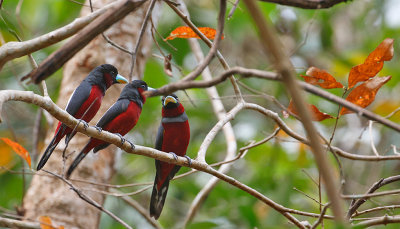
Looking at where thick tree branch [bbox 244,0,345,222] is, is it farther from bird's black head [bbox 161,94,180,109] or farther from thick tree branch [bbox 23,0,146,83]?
bird's black head [bbox 161,94,180,109]

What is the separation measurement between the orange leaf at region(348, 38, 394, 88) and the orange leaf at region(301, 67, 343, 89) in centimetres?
10

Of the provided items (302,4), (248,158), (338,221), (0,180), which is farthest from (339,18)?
(338,221)

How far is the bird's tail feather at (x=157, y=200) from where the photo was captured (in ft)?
12.9

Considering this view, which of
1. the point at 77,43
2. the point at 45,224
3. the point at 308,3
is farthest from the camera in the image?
the point at 45,224

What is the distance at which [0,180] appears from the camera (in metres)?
5.73

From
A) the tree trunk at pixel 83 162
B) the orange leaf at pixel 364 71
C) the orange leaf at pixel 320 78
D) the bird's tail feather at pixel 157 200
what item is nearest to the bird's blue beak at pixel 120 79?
the tree trunk at pixel 83 162

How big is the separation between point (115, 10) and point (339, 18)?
761 cm

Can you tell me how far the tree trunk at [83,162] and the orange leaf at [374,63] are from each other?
2.45 metres

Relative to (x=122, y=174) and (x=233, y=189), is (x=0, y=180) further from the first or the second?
(x=233, y=189)

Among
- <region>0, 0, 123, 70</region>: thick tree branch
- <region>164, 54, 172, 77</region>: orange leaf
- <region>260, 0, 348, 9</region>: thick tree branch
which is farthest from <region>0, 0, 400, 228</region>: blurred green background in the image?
<region>260, 0, 348, 9</region>: thick tree branch

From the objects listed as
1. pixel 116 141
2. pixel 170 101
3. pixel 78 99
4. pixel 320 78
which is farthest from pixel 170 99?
pixel 320 78

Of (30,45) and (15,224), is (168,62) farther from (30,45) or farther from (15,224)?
(15,224)

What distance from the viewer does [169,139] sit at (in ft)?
13.8

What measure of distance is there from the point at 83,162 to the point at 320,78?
8.36 ft
